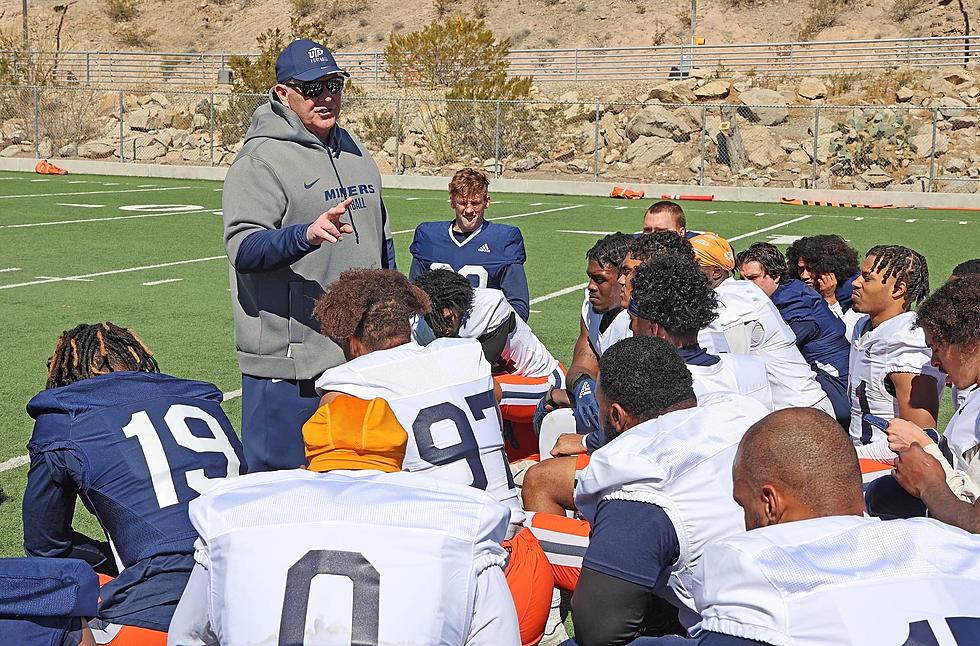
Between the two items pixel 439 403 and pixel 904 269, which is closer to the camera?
pixel 439 403

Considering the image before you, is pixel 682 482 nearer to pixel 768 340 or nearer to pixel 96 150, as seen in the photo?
pixel 768 340

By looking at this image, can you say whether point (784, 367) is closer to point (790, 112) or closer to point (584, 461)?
point (584, 461)

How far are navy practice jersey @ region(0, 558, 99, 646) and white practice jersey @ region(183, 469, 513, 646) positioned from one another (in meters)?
0.26

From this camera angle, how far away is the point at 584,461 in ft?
14.8

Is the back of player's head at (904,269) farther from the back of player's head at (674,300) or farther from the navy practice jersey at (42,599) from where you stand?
the navy practice jersey at (42,599)

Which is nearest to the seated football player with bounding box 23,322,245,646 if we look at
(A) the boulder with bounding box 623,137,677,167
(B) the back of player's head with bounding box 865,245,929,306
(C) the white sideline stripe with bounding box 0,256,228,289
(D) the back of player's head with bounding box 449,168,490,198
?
(B) the back of player's head with bounding box 865,245,929,306

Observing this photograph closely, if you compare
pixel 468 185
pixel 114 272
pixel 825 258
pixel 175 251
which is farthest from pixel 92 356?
pixel 175 251

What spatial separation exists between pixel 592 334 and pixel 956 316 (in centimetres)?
243

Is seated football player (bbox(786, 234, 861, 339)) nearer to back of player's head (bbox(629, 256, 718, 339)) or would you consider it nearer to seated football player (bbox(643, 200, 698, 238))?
seated football player (bbox(643, 200, 698, 238))

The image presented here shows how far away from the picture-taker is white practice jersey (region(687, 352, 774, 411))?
4133 mm

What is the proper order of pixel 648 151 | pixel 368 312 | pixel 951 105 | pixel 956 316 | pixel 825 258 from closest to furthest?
pixel 368 312
pixel 956 316
pixel 825 258
pixel 648 151
pixel 951 105

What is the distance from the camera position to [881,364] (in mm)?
5363

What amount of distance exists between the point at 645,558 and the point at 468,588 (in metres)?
0.79

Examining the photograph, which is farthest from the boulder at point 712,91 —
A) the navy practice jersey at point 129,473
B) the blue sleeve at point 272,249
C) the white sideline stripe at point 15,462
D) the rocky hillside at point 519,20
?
the navy practice jersey at point 129,473
